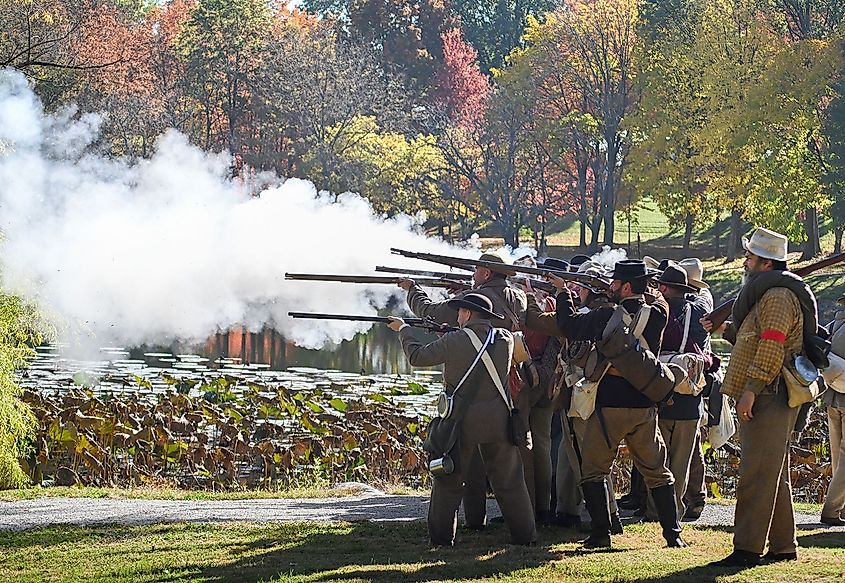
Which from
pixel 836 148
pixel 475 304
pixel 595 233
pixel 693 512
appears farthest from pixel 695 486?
pixel 595 233

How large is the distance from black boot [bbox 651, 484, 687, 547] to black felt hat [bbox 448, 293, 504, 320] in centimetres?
162

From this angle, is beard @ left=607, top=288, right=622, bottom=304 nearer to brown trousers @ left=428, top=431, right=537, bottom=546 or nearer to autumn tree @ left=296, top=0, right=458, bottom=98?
brown trousers @ left=428, top=431, right=537, bottom=546

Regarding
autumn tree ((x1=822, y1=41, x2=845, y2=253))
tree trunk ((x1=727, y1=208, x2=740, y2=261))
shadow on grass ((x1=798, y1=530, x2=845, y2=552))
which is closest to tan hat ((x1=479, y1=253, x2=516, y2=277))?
shadow on grass ((x1=798, y1=530, x2=845, y2=552))

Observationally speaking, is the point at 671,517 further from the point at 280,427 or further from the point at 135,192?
the point at 135,192

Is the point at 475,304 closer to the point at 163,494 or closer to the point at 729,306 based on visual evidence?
the point at 729,306

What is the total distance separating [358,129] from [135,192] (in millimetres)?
22386

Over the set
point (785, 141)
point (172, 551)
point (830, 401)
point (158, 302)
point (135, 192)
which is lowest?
point (172, 551)

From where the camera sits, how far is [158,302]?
2675 centimetres

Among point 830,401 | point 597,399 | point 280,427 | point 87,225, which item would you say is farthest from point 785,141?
point 597,399

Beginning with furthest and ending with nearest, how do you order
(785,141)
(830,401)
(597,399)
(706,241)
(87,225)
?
1. (706,241)
2. (785,141)
3. (87,225)
4. (830,401)
5. (597,399)

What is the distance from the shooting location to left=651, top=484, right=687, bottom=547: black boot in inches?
351

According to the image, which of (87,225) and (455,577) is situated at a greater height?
(87,225)

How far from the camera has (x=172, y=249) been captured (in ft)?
78.6

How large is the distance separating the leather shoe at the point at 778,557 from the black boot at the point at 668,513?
32.0 inches
